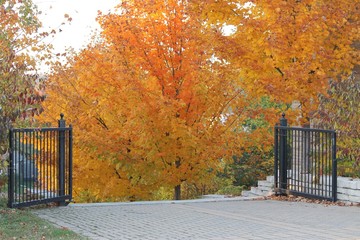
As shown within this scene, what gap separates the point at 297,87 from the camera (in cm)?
1728

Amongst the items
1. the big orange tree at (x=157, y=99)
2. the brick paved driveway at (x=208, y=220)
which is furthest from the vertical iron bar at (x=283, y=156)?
the big orange tree at (x=157, y=99)

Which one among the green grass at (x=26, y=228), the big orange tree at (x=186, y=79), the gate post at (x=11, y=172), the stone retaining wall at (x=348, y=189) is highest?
the big orange tree at (x=186, y=79)

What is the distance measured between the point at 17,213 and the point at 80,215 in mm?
1114

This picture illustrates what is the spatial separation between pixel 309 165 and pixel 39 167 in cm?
616

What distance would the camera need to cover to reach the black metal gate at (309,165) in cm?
1395

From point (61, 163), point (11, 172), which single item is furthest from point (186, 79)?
point (11, 172)

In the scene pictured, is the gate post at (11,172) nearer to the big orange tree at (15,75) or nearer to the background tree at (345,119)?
the big orange tree at (15,75)

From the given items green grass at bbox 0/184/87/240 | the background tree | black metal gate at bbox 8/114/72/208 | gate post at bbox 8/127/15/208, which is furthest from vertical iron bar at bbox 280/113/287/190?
gate post at bbox 8/127/15/208

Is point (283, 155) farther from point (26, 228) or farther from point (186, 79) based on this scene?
point (26, 228)

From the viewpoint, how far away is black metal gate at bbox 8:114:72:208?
11.7 metres

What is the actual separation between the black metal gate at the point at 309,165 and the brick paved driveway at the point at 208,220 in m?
0.66

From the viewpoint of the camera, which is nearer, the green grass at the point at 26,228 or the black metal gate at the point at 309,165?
the green grass at the point at 26,228

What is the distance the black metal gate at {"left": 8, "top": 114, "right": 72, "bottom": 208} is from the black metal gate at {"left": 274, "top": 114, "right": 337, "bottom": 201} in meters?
5.36

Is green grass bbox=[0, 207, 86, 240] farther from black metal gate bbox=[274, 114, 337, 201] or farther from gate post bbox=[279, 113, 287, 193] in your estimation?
gate post bbox=[279, 113, 287, 193]
